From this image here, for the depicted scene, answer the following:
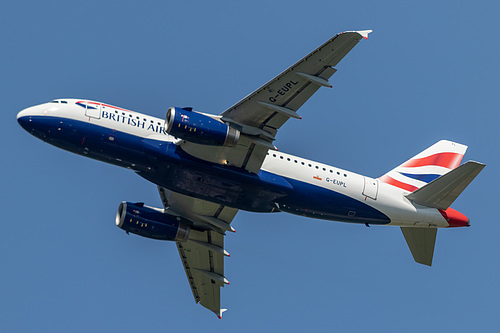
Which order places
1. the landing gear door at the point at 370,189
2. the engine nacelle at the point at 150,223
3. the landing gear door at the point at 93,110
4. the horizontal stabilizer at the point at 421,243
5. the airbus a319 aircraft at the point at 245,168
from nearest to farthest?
the airbus a319 aircraft at the point at 245,168, the landing gear door at the point at 93,110, the landing gear door at the point at 370,189, the engine nacelle at the point at 150,223, the horizontal stabilizer at the point at 421,243

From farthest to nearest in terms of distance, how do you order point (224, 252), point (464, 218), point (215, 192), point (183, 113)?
point (224, 252) → point (464, 218) → point (215, 192) → point (183, 113)

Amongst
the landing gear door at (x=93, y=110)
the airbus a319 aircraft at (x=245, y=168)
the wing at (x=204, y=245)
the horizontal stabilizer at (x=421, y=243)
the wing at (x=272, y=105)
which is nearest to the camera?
the wing at (x=272, y=105)

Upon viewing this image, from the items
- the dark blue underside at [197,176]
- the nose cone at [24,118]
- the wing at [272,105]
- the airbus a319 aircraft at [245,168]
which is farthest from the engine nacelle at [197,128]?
the nose cone at [24,118]

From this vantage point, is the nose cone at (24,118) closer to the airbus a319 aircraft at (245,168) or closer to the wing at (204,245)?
the airbus a319 aircraft at (245,168)

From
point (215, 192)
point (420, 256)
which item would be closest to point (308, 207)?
point (215, 192)

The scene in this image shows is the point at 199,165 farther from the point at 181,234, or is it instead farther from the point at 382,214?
the point at 382,214

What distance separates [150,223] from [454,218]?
68.3 ft

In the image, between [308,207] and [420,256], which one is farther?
[420,256]

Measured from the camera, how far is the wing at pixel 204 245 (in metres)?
54.4

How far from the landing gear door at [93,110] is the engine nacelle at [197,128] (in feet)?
14.9

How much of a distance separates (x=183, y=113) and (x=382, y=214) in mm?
15439

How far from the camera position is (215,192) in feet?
161

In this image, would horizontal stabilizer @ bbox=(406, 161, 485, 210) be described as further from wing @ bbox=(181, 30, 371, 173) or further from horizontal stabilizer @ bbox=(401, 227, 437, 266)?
wing @ bbox=(181, 30, 371, 173)

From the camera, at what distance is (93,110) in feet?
153
